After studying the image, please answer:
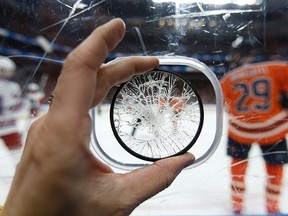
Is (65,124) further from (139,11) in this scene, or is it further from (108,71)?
(139,11)

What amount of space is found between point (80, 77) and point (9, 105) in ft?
2.79

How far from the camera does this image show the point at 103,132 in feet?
2.74

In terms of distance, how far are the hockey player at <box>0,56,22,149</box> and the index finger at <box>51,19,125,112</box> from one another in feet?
2.41

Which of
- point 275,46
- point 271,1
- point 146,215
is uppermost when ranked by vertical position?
point 271,1

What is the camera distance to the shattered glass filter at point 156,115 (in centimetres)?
64

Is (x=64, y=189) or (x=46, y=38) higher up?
(x=46, y=38)

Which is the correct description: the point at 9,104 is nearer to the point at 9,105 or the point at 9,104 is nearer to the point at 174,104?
the point at 9,105

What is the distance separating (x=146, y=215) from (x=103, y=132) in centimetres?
28

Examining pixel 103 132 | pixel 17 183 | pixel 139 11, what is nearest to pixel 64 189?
pixel 17 183

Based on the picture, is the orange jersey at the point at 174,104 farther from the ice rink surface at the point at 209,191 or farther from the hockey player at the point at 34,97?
the hockey player at the point at 34,97

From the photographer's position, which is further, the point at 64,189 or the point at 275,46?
the point at 275,46

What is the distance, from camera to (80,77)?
314mm

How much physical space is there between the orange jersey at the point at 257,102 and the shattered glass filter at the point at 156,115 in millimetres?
222

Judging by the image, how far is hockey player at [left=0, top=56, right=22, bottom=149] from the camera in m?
1.00
